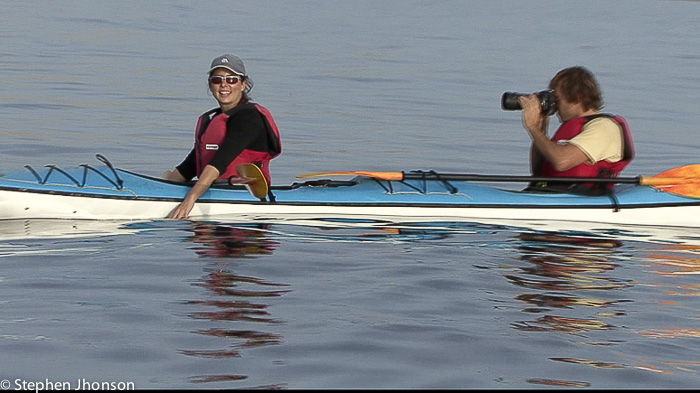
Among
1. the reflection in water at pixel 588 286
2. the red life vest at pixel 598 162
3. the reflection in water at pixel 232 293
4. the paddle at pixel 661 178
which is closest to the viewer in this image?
the reflection in water at pixel 232 293

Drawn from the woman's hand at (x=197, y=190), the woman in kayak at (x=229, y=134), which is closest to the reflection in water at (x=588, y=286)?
the woman in kayak at (x=229, y=134)

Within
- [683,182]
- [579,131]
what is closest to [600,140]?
[579,131]

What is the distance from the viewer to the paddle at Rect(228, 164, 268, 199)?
22.8 ft

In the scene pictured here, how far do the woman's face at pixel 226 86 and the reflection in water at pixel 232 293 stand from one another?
2.54ft

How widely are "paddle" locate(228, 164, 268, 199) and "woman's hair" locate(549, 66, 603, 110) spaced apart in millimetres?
1922

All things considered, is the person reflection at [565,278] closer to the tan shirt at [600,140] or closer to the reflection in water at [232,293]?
the tan shirt at [600,140]

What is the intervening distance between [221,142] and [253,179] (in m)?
0.30

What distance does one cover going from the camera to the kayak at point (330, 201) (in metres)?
7.05

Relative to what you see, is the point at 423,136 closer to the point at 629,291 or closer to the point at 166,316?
the point at 629,291

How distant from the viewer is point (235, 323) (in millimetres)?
4758

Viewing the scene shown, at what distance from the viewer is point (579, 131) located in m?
7.09

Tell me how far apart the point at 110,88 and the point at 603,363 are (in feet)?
37.7

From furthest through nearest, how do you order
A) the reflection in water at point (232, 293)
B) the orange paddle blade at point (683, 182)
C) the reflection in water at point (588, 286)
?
the orange paddle blade at point (683, 182) → the reflection in water at point (588, 286) → the reflection in water at point (232, 293)

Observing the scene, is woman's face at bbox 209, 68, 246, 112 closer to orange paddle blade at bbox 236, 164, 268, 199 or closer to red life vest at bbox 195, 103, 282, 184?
red life vest at bbox 195, 103, 282, 184
